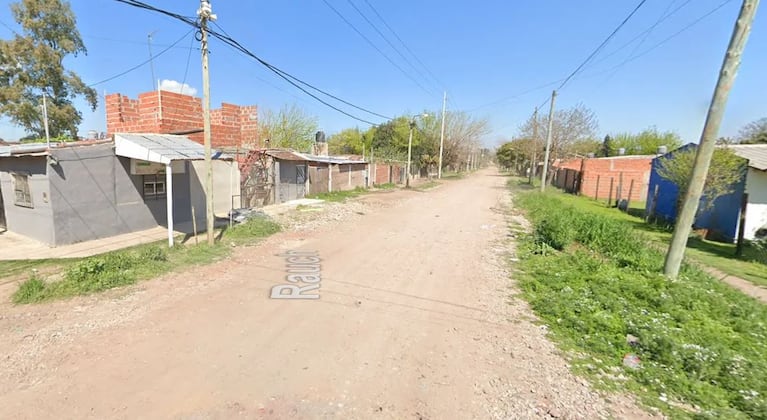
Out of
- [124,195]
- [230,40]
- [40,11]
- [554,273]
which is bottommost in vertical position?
[554,273]

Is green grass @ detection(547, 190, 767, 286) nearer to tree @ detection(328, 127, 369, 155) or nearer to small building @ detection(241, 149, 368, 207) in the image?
small building @ detection(241, 149, 368, 207)

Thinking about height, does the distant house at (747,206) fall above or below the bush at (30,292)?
above

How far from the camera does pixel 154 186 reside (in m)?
10.0

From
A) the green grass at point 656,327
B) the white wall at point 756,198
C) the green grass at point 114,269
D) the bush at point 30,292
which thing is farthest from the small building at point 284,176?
the white wall at point 756,198

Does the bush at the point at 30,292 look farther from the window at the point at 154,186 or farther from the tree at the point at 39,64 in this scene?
the tree at the point at 39,64

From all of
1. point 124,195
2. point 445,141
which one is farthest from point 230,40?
point 445,141

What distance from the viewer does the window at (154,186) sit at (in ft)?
32.1

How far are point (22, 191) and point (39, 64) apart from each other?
21.1 m

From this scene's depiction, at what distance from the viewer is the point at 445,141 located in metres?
43.4

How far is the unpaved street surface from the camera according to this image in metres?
2.90

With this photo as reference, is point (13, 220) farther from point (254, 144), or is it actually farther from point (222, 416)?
point (222, 416)

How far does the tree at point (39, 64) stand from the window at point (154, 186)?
70.0 feet

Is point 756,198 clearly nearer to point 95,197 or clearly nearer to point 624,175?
point 624,175

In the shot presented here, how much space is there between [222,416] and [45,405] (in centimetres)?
154
